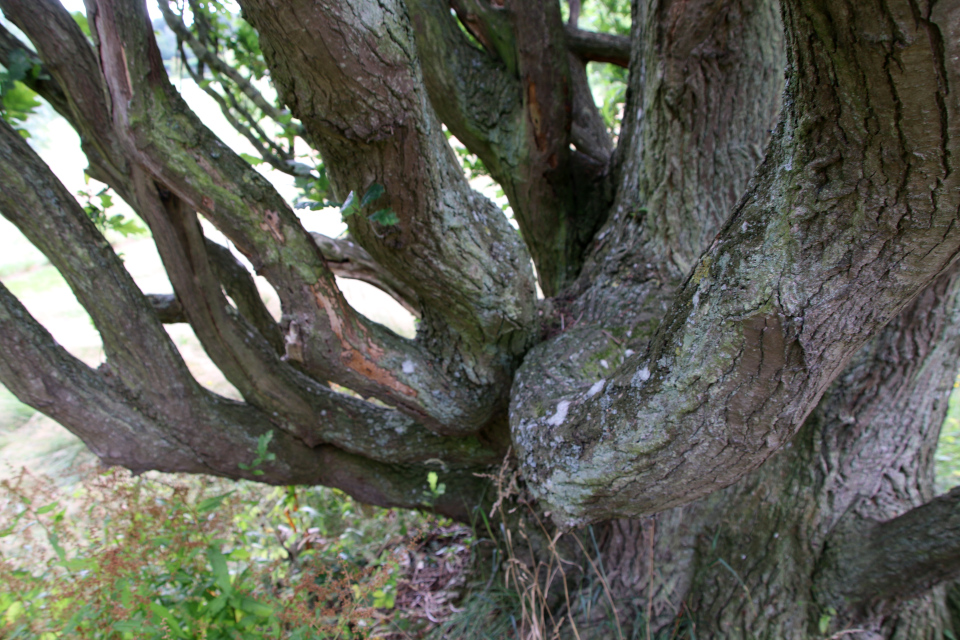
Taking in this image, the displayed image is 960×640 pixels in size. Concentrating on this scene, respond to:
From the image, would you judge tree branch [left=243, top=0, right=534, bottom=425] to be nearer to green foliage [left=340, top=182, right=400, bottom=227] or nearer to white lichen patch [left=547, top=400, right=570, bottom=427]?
green foliage [left=340, top=182, right=400, bottom=227]

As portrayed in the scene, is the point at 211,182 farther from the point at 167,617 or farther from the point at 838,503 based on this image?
the point at 838,503

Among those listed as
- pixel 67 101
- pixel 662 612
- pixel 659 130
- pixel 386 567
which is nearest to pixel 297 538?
pixel 386 567

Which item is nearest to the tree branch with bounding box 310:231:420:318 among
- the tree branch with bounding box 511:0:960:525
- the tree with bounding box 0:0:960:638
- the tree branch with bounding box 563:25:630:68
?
the tree with bounding box 0:0:960:638

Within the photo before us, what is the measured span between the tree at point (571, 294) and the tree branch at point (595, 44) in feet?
2.03

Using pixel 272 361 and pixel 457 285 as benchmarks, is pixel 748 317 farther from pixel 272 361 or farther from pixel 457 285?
pixel 272 361

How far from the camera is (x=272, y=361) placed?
7.40 feet

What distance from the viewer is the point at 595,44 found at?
3.00 m

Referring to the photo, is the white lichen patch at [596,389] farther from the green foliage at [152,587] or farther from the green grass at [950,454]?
the green grass at [950,454]

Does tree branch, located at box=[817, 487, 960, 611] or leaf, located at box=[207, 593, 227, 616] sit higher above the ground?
tree branch, located at box=[817, 487, 960, 611]

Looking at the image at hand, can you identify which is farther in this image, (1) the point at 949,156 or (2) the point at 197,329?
(2) the point at 197,329

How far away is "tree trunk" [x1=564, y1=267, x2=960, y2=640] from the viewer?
74.2 inches

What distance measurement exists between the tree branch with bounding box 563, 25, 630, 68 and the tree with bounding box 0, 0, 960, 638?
0.62 metres

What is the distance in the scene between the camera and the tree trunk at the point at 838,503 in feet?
6.19

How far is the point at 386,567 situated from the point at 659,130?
190 cm
